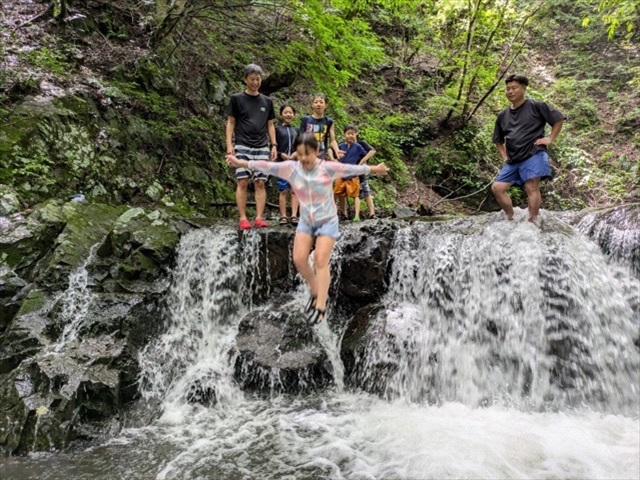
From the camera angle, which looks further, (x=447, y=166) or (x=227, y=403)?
(x=447, y=166)

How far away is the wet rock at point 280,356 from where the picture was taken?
5.95 meters

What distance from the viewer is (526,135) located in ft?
20.2

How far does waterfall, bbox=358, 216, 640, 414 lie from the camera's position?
5488 millimetres

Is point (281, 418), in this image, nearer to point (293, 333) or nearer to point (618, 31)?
point (293, 333)

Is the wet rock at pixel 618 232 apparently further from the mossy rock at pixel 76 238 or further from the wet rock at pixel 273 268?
the mossy rock at pixel 76 238

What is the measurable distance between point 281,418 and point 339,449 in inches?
40.9

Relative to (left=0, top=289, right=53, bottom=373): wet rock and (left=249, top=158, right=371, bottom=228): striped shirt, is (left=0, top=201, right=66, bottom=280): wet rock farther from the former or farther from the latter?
(left=249, top=158, right=371, bottom=228): striped shirt

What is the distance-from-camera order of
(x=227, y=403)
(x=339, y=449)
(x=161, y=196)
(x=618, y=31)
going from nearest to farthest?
(x=339, y=449), (x=227, y=403), (x=161, y=196), (x=618, y=31)

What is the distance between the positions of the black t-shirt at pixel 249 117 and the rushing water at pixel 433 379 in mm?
1585

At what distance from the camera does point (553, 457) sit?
13.6 ft

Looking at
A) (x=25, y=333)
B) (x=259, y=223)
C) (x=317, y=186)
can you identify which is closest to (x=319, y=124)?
(x=259, y=223)

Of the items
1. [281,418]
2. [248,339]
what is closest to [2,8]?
[248,339]

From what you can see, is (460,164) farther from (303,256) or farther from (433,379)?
(303,256)

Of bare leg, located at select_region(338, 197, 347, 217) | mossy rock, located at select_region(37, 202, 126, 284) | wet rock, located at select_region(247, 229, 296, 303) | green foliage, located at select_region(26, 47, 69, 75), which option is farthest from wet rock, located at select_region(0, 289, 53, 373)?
bare leg, located at select_region(338, 197, 347, 217)
